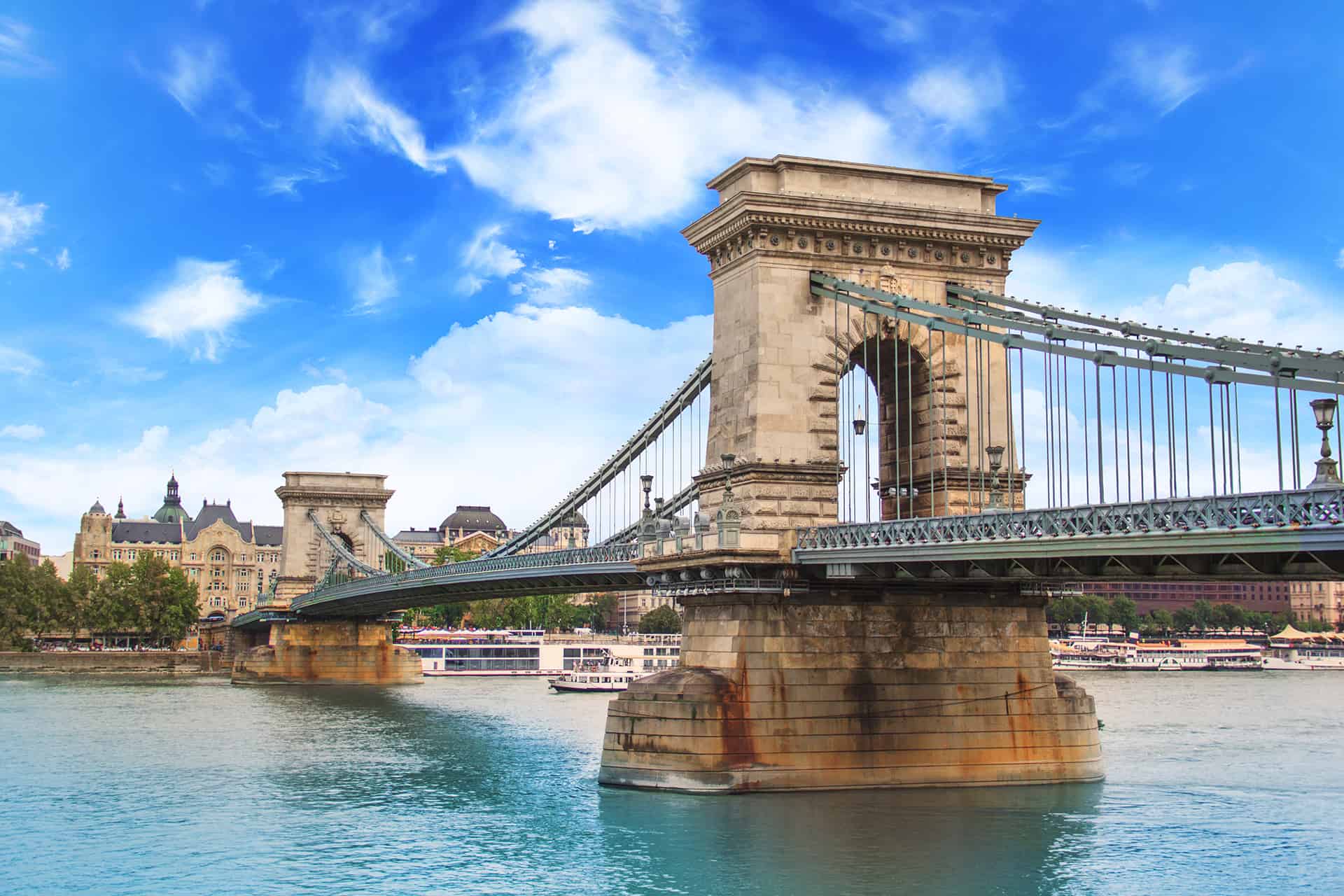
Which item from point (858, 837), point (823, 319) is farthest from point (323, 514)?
point (858, 837)

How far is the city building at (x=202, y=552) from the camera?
188 m

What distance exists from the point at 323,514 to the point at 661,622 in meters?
63.1

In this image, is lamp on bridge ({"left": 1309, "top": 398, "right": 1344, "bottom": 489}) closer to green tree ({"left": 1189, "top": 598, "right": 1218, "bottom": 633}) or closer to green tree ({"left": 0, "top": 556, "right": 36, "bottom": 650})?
green tree ({"left": 0, "top": 556, "right": 36, "bottom": 650})

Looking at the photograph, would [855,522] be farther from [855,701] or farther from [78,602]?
[78,602]

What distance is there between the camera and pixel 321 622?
354 ft

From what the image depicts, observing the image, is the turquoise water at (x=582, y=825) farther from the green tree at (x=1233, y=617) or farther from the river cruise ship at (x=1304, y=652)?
the green tree at (x=1233, y=617)

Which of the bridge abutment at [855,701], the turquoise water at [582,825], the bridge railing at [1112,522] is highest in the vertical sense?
the bridge railing at [1112,522]

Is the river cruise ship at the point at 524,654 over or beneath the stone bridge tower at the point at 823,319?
beneath

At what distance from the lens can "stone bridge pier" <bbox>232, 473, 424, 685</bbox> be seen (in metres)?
105

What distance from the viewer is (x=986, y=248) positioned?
1570 inches

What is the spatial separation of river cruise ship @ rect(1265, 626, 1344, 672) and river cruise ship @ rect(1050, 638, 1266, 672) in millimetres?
3594

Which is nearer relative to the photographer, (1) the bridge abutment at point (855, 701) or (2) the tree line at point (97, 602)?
(1) the bridge abutment at point (855, 701)

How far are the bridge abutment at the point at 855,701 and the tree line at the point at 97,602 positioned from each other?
350ft

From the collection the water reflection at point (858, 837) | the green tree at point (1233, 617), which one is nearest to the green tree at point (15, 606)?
the water reflection at point (858, 837)
